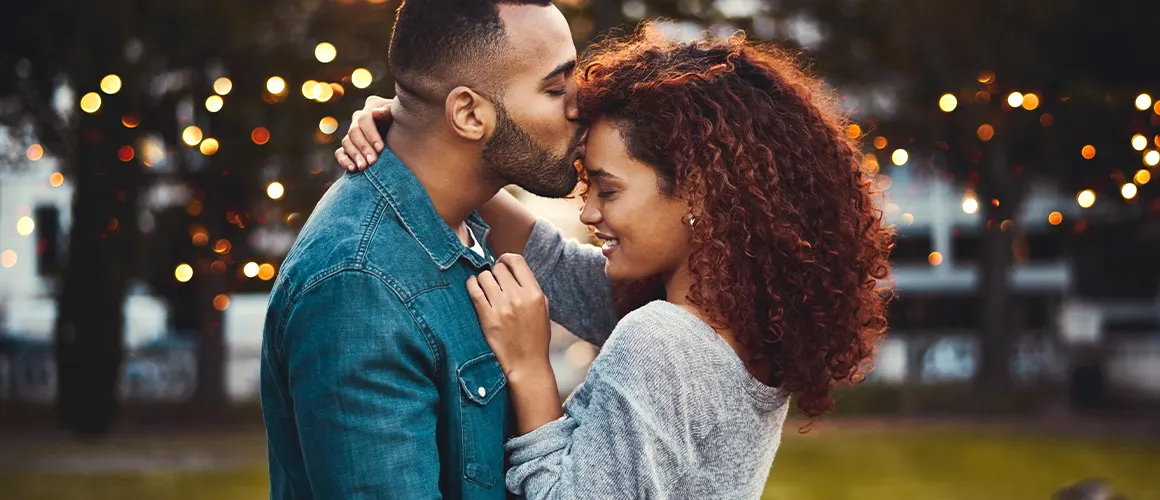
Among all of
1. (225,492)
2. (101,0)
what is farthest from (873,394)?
(101,0)

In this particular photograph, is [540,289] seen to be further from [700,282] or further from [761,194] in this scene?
[761,194]

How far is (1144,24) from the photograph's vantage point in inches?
556

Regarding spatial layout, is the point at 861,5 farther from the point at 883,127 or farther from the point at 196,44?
the point at 196,44

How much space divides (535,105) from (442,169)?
256 millimetres

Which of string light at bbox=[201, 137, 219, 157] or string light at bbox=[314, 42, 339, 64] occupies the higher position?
string light at bbox=[314, 42, 339, 64]

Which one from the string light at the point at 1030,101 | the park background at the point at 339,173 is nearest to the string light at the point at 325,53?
the park background at the point at 339,173

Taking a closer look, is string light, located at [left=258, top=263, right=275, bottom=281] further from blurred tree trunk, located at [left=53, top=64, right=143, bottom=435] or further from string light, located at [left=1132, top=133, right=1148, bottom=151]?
blurred tree trunk, located at [left=53, top=64, right=143, bottom=435]

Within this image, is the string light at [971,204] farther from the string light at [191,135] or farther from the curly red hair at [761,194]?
the string light at [191,135]

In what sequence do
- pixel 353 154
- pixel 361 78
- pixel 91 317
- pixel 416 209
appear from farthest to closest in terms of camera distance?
1. pixel 91 317
2. pixel 361 78
3. pixel 353 154
4. pixel 416 209

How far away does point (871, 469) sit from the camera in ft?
39.3

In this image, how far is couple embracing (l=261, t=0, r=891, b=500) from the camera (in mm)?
2312

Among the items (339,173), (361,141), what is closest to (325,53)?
(361,141)

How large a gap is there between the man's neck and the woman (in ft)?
0.61

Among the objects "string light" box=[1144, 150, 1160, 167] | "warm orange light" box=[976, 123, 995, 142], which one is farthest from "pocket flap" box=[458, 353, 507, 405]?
"warm orange light" box=[976, 123, 995, 142]
